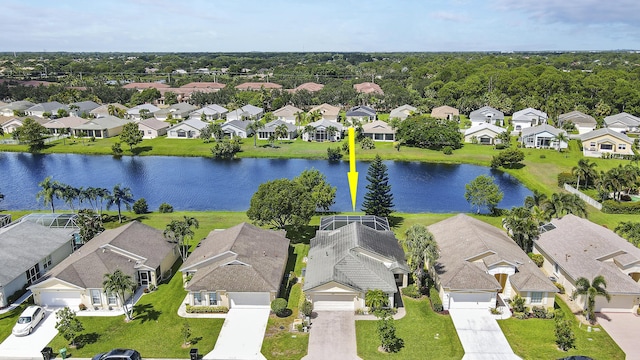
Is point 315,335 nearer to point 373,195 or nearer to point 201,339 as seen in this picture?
point 201,339

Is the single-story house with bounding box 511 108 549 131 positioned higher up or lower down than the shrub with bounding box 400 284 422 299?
higher up

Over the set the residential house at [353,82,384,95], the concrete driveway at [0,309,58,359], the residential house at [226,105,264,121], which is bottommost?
the concrete driveway at [0,309,58,359]

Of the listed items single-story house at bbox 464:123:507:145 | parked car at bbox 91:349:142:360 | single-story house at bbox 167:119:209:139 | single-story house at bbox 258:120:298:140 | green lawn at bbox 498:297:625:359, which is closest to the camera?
parked car at bbox 91:349:142:360

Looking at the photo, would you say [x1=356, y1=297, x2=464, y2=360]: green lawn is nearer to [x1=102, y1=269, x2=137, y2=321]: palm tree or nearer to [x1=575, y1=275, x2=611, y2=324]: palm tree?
[x1=575, y1=275, x2=611, y2=324]: palm tree

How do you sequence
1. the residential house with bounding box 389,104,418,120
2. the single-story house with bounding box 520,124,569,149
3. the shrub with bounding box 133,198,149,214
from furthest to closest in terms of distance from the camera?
1. the residential house with bounding box 389,104,418,120
2. the single-story house with bounding box 520,124,569,149
3. the shrub with bounding box 133,198,149,214

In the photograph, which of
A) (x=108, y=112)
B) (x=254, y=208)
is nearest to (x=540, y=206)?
(x=254, y=208)

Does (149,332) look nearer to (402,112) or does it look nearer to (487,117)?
(402,112)

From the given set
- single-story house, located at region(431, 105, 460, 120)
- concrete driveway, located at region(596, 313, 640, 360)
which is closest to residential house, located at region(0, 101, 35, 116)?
single-story house, located at region(431, 105, 460, 120)
